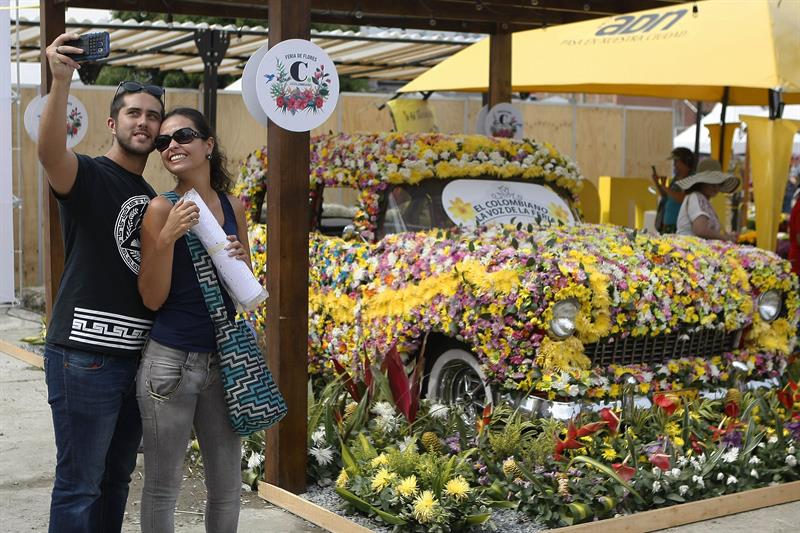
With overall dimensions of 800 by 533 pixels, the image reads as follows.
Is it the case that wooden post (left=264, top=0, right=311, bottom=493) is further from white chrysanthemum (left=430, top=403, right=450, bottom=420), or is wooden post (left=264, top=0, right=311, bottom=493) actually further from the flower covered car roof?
the flower covered car roof

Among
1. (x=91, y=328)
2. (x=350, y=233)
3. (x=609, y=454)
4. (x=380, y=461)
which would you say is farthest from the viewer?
(x=350, y=233)

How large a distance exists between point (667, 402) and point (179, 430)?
3089 millimetres

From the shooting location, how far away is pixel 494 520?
508 cm

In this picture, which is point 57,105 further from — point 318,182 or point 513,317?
point 318,182

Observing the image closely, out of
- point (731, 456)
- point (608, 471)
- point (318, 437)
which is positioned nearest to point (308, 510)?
point (318, 437)

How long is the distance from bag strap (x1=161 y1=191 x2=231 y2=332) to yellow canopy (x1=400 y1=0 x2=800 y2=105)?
6.31 metres

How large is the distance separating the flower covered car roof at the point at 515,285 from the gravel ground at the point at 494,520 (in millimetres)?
757

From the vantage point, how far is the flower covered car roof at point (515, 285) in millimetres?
5664

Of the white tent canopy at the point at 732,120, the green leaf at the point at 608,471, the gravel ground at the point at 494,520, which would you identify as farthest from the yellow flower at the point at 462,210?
the white tent canopy at the point at 732,120

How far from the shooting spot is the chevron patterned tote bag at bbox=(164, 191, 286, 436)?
3.66m

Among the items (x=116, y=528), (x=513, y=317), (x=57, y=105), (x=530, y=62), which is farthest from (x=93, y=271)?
(x=530, y=62)

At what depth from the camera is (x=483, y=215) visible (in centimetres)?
704

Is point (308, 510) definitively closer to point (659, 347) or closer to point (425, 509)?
point (425, 509)

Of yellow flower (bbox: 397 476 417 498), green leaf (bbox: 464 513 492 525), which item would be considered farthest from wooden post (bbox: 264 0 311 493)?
green leaf (bbox: 464 513 492 525)
